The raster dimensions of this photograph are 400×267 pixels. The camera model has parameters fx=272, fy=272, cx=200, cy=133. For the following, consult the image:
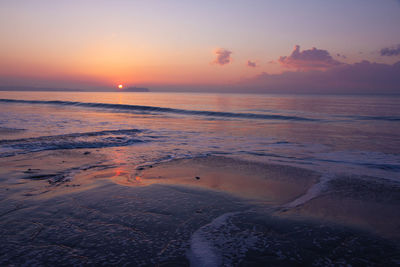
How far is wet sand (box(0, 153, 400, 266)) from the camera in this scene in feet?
9.87

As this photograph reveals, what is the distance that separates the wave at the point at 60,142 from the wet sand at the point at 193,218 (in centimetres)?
264

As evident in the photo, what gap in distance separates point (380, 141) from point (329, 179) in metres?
7.74

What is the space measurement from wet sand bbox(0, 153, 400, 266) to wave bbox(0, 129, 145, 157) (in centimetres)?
264

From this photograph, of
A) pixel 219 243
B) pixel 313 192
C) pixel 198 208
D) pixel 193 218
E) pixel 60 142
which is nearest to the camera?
pixel 219 243

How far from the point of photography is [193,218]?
397 centimetres

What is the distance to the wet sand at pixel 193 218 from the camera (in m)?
3.01

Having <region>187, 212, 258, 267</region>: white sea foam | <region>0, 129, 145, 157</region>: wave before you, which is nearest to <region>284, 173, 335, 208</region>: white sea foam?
<region>187, 212, 258, 267</region>: white sea foam

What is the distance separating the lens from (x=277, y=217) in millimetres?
4047

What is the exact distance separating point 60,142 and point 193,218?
8.15 metres

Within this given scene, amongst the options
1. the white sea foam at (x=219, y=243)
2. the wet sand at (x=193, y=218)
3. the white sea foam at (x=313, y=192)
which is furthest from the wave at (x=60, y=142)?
the white sea foam at (x=219, y=243)

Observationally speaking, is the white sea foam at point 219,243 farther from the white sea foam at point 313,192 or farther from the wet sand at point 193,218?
the white sea foam at point 313,192

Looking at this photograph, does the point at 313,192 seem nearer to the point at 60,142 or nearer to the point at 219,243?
the point at 219,243

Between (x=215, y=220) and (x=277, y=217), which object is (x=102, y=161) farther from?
(x=277, y=217)

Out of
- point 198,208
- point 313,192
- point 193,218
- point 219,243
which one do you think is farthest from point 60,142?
point 313,192
